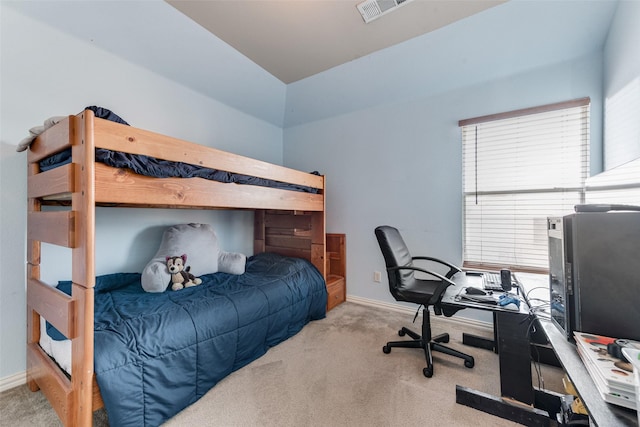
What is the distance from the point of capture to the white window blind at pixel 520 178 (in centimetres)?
205

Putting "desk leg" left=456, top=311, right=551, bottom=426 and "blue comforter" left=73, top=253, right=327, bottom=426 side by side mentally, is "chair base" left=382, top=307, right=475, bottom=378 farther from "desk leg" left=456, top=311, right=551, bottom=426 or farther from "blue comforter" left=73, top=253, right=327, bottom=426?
"blue comforter" left=73, top=253, right=327, bottom=426

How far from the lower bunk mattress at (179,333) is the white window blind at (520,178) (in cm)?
180

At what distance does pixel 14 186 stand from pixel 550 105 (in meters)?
3.95

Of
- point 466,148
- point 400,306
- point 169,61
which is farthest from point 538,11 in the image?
point 169,61

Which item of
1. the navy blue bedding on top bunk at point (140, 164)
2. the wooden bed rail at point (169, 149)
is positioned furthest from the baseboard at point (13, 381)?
the wooden bed rail at point (169, 149)

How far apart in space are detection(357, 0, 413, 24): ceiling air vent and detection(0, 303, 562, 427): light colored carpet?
2.65 metres

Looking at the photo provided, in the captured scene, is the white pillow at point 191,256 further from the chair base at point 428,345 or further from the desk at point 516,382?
the desk at point 516,382

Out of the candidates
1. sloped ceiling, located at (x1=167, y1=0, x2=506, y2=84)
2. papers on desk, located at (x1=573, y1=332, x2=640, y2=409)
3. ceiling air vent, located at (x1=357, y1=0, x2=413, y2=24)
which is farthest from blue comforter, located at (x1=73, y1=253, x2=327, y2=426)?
ceiling air vent, located at (x1=357, y1=0, x2=413, y2=24)

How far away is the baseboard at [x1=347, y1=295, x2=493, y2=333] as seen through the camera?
2.41m

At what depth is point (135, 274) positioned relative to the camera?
7.14 ft

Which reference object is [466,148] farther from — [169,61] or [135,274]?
[135,274]

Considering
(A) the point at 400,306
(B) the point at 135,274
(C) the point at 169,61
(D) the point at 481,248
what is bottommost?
(A) the point at 400,306

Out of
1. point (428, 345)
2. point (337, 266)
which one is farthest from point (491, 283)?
point (337, 266)

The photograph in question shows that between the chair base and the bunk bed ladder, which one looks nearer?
the bunk bed ladder
